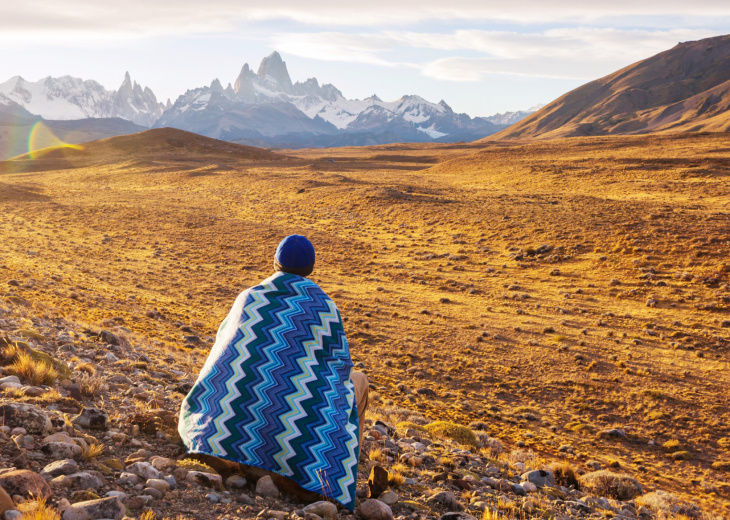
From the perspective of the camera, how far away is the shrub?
351 inches

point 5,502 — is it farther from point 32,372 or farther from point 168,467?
point 32,372

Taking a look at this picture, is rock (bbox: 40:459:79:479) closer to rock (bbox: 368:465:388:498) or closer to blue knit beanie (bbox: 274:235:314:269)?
blue knit beanie (bbox: 274:235:314:269)

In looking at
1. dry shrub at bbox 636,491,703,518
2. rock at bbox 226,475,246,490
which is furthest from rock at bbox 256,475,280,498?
dry shrub at bbox 636,491,703,518

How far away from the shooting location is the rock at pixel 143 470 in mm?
4748

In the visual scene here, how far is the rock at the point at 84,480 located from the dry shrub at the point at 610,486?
6851mm

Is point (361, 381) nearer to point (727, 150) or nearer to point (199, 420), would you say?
point (199, 420)

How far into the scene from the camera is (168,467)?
5.04m

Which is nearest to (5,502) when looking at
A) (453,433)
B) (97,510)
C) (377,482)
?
(97,510)

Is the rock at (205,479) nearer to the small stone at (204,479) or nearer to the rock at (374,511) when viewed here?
the small stone at (204,479)

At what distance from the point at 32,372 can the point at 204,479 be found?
11.3 feet

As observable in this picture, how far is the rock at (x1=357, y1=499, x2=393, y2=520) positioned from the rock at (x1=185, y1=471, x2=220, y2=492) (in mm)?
1489

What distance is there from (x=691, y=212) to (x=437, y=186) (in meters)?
21.7

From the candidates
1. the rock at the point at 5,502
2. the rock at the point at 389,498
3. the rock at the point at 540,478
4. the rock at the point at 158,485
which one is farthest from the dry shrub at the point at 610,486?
the rock at the point at 5,502

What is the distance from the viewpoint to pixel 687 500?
26.1ft
